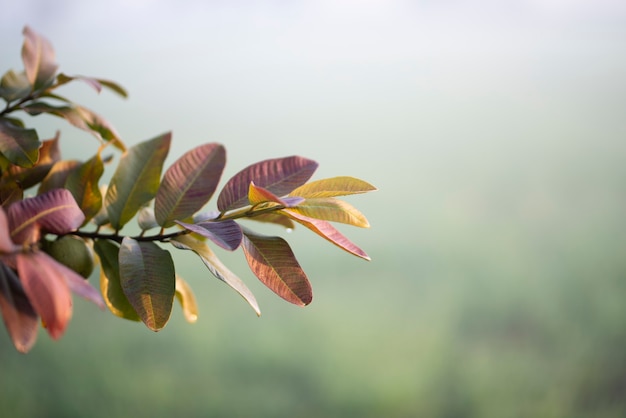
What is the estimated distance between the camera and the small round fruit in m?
0.35

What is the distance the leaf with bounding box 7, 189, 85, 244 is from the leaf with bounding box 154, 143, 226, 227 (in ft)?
0.23

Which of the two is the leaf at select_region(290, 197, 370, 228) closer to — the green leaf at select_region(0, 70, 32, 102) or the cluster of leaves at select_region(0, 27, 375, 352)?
the cluster of leaves at select_region(0, 27, 375, 352)

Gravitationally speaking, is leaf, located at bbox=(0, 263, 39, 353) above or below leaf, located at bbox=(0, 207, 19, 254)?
below

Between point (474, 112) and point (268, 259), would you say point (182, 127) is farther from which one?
point (268, 259)

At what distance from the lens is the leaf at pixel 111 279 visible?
0.37m

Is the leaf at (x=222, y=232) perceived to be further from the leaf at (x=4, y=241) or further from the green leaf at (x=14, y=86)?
the green leaf at (x=14, y=86)

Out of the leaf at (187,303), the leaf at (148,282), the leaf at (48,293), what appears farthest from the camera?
the leaf at (187,303)

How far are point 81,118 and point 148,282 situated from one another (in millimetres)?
186

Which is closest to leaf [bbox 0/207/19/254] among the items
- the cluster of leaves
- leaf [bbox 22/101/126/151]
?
the cluster of leaves

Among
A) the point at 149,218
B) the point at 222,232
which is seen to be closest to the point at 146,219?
the point at 149,218

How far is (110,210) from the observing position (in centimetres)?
38

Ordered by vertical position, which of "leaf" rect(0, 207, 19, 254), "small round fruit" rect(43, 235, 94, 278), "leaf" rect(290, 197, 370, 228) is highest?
"leaf" rect(290, 197, 370, 228)

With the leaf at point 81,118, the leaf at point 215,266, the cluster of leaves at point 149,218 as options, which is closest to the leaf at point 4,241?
the cluster of leaves at point 149,218

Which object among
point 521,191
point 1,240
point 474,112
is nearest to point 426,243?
point 521,191
